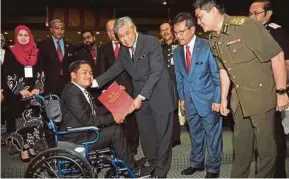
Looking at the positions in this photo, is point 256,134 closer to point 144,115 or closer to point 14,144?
point 144,115

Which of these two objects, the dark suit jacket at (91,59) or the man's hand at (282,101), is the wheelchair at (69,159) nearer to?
the dark suit jacket at (91,59)

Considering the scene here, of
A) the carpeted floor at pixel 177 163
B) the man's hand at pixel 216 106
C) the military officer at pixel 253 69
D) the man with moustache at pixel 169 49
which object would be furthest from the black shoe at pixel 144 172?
the man with moustache at pixel 169 49


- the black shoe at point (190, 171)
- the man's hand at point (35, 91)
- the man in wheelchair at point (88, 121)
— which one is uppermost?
the man's hand at point (35, 91)

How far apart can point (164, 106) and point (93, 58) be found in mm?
1673

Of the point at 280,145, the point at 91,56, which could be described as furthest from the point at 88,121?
the point at 91,56

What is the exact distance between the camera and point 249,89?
2479 millimetres

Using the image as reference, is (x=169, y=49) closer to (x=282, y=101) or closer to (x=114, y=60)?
(x=114, y=60)

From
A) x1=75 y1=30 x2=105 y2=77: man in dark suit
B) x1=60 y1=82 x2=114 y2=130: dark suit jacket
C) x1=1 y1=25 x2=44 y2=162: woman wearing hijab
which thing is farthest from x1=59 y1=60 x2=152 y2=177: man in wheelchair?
x1=75 y1=30 x2=105 y2=77: man in dark suit

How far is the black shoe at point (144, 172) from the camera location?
2950 millimetres

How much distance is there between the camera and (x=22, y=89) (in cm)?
350

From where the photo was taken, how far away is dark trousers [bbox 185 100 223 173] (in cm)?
313

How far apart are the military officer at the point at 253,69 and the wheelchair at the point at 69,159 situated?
1.01 m

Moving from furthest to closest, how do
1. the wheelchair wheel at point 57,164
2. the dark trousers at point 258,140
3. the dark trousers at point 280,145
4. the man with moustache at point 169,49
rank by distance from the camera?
the man with moustache at point 169,49 → the dark trousers at point 280,145 → the wheelchair wheel at point 57,164 → the dark trousers at point 258,140

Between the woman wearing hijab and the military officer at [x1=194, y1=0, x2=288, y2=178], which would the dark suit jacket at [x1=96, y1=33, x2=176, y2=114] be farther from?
the woman wearing hijab
